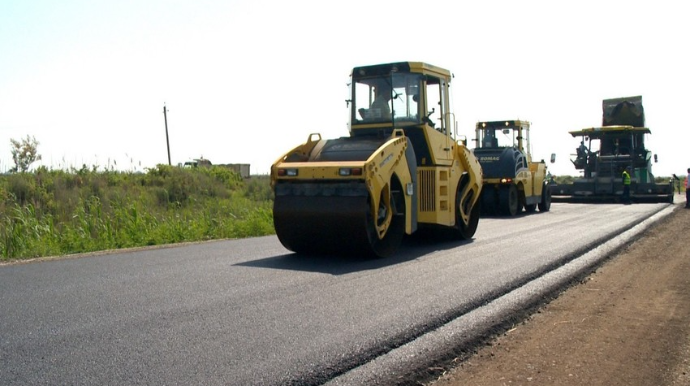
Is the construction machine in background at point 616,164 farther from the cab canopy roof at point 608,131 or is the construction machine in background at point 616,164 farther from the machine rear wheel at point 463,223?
the machine rear wheel at point 463,223

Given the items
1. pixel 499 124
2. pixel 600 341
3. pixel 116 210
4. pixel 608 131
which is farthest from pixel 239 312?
pixel 608 131

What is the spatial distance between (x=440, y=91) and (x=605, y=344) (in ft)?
21.2

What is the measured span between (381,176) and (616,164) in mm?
19581

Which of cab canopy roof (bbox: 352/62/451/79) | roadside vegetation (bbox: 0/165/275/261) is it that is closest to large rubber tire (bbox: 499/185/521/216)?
roadside vegetation (bbox: 0/165/275/261)

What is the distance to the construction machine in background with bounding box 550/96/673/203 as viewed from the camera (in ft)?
80.5

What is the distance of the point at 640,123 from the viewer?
26969 millimetres

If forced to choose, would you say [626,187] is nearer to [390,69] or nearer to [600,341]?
[390,69]

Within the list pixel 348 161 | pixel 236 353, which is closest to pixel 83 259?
pixel 348 161

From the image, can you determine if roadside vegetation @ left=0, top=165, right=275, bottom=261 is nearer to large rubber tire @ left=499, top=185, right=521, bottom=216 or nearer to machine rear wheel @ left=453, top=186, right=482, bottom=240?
machine rear wheel @ left=453, top=186, right=482, bottom=240

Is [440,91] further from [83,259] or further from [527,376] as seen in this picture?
[527,376]

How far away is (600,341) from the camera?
4965 mm

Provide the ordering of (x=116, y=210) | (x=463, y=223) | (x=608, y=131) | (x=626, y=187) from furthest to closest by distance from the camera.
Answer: (x=608, y=131), (x=626, y=187), (x=116, y=210), (x=463, y=223)

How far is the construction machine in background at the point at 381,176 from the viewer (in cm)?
838

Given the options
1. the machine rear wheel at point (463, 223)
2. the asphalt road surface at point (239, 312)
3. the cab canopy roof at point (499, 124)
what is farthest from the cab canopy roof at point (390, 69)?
the cab canopy roof at point (499, 124)
